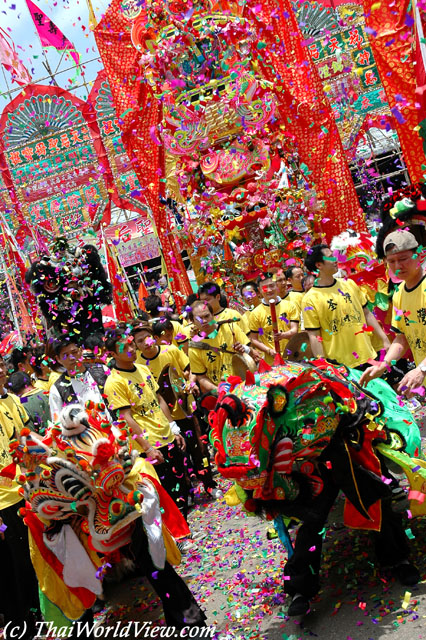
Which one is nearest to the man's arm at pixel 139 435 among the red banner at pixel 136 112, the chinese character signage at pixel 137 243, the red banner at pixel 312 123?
the red banner at pixel 312 123

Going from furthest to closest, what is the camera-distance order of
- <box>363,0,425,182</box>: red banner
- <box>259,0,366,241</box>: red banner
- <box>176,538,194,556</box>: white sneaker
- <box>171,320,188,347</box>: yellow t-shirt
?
<box>259,0,366,241</box>: red banner < <box>363,0,425,182</box>: red banner < <box>171,320,188,347</box>: yellow t-shirt < <box>176,538,194,556</box>: white sneaker

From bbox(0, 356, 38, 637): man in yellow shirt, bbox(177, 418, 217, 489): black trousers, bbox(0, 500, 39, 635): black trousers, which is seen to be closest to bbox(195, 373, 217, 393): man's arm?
bbox(177, 418, 217, 489): black trousers

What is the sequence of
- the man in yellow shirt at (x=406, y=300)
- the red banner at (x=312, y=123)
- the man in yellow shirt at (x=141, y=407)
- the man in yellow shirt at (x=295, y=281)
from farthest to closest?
1. the red banner at (x=312, y=123)
2. the man in yellow shirt at (x=295, y=281)
3. the man in yellow shirt at (x=141, y=407)
4. the man in yellow shirt at (x=406, y=300)

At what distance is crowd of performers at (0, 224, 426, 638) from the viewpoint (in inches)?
118

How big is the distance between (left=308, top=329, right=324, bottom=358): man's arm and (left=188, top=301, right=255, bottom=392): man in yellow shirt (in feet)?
2.27

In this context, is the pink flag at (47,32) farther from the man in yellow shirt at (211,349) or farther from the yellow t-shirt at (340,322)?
the yellow t-shirt at (340,322)

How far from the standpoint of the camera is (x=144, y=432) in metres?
4.55

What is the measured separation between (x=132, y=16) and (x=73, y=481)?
1140 cm

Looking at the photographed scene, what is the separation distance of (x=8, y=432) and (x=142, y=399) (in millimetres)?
937

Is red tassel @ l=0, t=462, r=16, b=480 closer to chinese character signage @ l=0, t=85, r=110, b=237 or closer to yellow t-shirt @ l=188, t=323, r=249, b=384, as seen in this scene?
yellow t-shirt @ l=188, t=323, r=249, b=384

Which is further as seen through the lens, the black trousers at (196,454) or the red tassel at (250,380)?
the black trousers at (196,454)

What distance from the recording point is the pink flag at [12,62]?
658 inches

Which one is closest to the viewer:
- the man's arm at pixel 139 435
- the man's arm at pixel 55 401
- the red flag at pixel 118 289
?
the man's arm at pixel 55 401

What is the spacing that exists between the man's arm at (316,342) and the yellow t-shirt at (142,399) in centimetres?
124
